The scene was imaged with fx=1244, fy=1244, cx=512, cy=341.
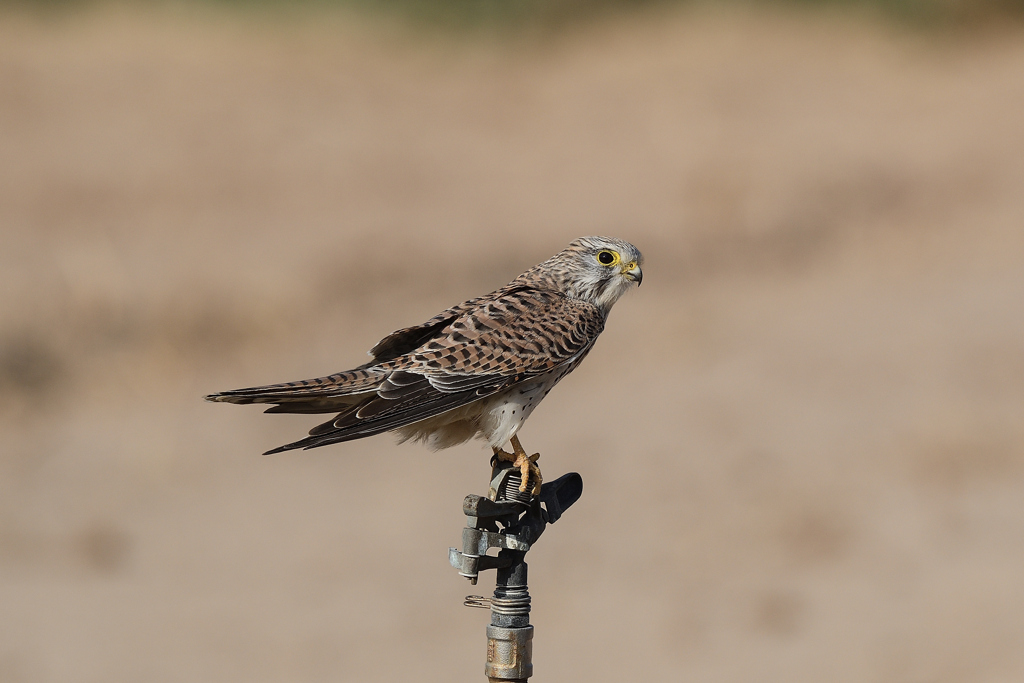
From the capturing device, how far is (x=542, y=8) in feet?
61.4

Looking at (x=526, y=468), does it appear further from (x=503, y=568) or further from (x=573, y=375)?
(x=573, y=375)

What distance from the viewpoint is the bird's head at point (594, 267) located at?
4.27 metres

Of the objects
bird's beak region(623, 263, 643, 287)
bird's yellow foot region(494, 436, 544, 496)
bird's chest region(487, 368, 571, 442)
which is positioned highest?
bird's beak region(623, 263, 643, 287)

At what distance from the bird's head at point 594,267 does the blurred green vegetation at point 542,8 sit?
14.3 meters

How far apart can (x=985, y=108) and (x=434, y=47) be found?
24.6 ft

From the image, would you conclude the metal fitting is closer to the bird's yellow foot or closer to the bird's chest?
the bird's yellow foot

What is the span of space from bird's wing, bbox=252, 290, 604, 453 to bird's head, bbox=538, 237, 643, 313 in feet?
0.26

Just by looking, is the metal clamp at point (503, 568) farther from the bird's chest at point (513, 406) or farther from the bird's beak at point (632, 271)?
the bird's beak at point (632, 271)

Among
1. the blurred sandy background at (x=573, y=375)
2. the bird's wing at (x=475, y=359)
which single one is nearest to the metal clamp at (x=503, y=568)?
the bird's wing at (x=475, y=359)

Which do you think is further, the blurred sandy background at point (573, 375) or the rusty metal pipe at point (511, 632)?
the blurred sandy background at point (573, 375)

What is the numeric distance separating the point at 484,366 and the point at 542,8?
15770 mm

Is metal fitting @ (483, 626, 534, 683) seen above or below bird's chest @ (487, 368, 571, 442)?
below

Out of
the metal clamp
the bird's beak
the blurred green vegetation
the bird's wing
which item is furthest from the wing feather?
the blurred green vegetation

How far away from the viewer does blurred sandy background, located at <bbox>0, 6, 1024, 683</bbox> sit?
7441 millimetres
